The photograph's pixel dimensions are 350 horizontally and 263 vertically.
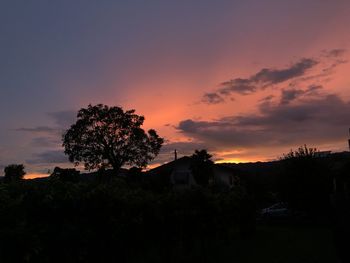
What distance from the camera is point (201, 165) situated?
61.3 metres

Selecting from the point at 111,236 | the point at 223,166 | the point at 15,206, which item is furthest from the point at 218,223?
the point at 223,166

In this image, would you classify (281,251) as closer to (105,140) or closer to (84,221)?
(84,221)

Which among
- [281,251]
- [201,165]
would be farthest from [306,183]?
[201,165]

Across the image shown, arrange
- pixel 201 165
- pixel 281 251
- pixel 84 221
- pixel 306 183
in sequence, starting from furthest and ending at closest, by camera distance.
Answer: pixel 201 165
pixel 306 183
pixel 281 251
pixel 84 221

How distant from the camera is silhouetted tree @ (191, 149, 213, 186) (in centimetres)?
6097

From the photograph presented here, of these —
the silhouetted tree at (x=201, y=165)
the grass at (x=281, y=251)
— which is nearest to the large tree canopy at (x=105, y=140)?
the silhouetted tree at (x=201, y=165)

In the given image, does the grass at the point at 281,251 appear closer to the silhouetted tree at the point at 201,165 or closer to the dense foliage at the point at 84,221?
the dense foliage at the point at 84,221

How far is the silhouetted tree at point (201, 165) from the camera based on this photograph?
60969mm

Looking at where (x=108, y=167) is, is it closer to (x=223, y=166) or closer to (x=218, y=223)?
(x=223, y=166)

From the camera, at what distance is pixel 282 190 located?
38.7 metres

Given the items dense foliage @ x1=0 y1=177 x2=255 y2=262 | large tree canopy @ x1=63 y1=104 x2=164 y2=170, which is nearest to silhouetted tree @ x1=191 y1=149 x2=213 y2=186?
large tree canopy @ x1=63 y1=104 x2=164 y2=170

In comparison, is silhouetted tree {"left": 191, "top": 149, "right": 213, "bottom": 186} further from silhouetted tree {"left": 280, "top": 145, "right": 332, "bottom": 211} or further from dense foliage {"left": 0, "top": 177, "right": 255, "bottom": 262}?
dense foliage {"left": 0, "top": 177, "right": 255, "bottom": 262}

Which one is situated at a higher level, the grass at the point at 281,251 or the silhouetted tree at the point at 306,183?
the silhouetted tree at the point at 306,183

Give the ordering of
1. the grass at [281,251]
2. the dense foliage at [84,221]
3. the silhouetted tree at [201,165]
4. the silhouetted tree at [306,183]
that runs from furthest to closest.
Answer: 1. the silhouetted tree at [201,165]
2. the silhouetted tree at [306,183]
3. the grass at [281,251]
4. the dense foliage at [84,221]
